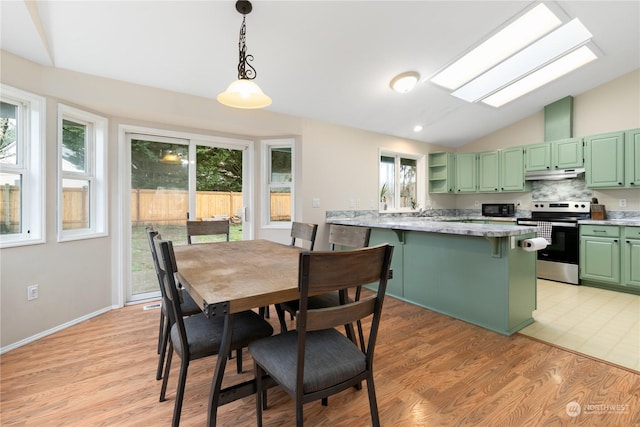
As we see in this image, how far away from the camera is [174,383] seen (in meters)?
1.82

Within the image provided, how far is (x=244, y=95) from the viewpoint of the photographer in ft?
6.07

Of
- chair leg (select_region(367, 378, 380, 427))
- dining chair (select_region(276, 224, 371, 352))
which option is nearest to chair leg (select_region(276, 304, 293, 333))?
dining chair (select_region(276, 224, 371, 352))

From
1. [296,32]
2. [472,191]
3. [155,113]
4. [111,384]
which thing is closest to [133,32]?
[155,113]

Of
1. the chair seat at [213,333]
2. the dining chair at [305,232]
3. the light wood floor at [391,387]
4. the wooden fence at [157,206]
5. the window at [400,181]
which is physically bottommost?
the light wood floor at [391,387]

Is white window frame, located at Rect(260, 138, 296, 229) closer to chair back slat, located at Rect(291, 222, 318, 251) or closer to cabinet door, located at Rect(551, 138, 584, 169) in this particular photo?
chair back slat, located at Rect(291, 222, 318, 251)

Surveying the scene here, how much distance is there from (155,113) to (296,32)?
1.65m

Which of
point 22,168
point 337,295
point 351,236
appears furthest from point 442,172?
point 22,168

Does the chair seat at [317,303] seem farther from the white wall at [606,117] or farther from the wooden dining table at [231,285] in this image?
the white wall at [606,117]

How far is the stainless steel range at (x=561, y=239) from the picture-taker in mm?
3895

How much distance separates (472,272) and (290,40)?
2.64m

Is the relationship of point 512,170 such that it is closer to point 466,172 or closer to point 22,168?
point 466,172

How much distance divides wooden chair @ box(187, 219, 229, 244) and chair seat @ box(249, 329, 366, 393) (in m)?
1.74

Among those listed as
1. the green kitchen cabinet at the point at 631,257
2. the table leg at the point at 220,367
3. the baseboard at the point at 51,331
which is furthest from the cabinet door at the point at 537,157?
the baseboard at the point at 51,331

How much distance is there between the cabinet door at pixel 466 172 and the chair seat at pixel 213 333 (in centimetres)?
490
